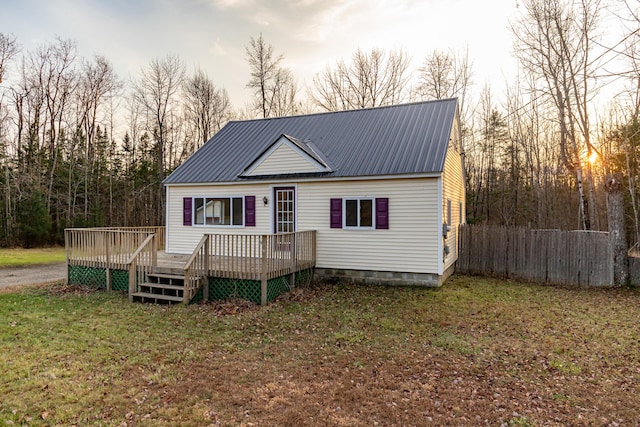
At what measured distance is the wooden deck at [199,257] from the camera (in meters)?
8.58

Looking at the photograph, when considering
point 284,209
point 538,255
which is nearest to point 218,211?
point 284,209

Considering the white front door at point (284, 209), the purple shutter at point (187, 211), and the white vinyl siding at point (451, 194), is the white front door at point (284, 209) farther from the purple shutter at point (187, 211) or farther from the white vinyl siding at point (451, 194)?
the white vinyl siding at point (451, 194)

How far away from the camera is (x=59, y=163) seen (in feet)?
78.9

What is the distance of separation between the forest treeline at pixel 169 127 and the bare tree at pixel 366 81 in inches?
2.9

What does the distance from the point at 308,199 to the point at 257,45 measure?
1853 cm

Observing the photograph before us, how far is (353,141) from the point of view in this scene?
12062mm

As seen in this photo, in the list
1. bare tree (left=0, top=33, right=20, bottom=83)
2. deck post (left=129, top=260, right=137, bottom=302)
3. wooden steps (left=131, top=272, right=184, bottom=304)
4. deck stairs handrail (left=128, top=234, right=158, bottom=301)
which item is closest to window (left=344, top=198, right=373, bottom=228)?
wooden steps (left=131, top=272, right=184, bottom=304)

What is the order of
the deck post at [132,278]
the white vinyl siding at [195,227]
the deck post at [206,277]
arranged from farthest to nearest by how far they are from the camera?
1. the white vinyl siding at [195,227]
2. the deck post at [132,278]
3. the deck post at [206,277]

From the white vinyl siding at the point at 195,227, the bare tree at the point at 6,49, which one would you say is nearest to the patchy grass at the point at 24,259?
the white vinyl siding at the point at 195,227

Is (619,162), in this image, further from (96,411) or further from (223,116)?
(223,116)

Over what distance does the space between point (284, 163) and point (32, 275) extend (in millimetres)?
10091

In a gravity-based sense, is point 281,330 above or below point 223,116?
below

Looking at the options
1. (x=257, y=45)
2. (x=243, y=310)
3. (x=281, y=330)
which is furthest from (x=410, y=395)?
(x=257, y=45)

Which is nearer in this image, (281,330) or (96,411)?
(96,411)
